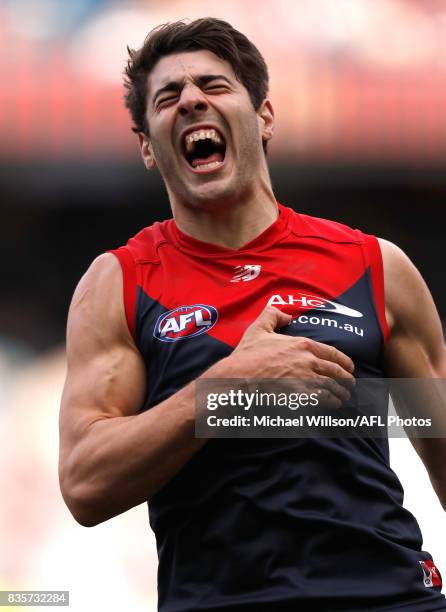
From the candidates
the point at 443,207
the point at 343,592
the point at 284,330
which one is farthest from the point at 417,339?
the point at 443,207

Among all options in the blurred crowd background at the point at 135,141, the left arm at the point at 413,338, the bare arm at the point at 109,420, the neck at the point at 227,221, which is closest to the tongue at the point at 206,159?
the neck at the point at 227,221

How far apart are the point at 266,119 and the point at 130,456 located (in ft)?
3.64

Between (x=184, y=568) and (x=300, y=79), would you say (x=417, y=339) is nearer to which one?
(x=184, y=568)

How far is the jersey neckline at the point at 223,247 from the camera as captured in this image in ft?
7.98

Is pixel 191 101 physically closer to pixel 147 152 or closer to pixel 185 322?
pixel 147 152

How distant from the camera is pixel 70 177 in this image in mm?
6520

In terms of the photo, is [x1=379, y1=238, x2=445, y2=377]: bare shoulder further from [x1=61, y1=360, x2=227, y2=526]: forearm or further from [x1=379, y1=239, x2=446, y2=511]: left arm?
[x1=61, y1=360, x2=227, y2=526]: forearm

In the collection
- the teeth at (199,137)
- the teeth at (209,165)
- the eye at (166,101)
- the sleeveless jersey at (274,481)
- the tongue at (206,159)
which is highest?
A: the eye at (166,101)

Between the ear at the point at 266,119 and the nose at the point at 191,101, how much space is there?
25 centimetres

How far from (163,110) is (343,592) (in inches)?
48.7

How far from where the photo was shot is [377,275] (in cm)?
237

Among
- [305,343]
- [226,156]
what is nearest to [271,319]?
[305,343]

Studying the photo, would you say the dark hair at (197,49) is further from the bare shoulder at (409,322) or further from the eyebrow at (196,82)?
the bare shoulder at (409,322)

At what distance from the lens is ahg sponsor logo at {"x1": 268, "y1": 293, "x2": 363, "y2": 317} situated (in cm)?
228
